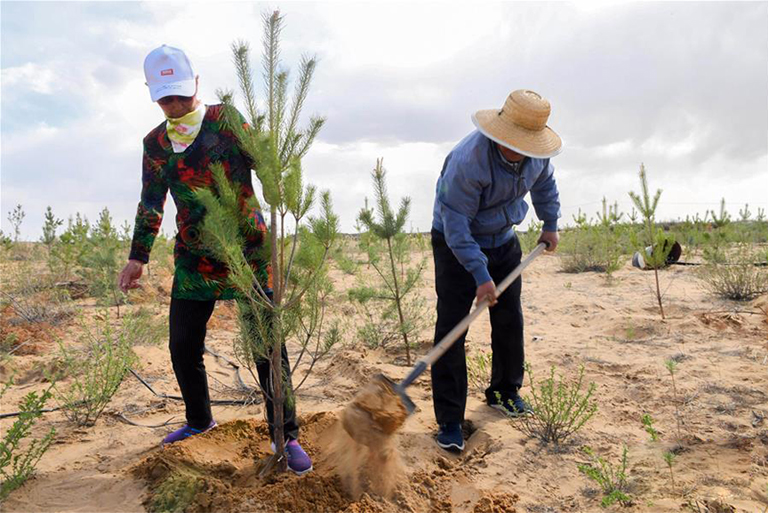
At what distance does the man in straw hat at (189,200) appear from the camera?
255 cm

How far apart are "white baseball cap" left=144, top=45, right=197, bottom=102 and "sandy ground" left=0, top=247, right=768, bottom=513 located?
1.70 metres

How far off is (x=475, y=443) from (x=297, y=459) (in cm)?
109

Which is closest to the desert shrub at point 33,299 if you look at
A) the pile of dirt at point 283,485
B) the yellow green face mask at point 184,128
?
the pile of dirt at point 283,485

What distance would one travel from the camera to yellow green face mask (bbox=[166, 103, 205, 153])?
8.53 feet

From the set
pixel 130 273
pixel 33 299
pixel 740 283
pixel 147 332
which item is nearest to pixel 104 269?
pixel 33 299

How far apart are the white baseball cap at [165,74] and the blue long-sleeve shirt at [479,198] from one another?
1385 millimetres

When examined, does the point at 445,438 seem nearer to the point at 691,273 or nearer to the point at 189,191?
the point at 189,191

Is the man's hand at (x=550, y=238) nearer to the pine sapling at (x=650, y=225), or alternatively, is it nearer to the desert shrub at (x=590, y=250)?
the pine sapling at (x=650, y=225)

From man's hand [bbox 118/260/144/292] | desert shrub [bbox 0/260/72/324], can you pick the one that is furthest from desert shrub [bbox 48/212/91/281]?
man's hand [bbox 118/260/144/292]

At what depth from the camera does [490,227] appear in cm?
319

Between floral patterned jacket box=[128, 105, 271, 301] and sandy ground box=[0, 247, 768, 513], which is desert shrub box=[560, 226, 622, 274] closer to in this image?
sandy ground box=[0, 247, 768, 513]

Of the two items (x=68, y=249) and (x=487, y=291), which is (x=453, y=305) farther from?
(x=68, y=249)

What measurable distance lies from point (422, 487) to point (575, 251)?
342 inches

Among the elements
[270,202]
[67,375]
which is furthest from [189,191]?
[67,375]
